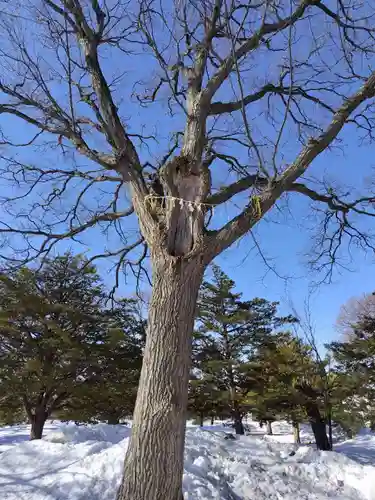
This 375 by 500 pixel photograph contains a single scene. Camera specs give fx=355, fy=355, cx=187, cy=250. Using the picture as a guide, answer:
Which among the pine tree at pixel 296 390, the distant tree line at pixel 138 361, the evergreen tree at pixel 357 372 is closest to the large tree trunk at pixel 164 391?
the distant tree line at pixel 138 361

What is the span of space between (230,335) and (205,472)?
30.3 feet

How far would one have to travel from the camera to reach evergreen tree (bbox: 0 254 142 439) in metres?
11.1

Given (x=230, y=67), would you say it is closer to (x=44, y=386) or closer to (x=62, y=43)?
(x=62, y=43)

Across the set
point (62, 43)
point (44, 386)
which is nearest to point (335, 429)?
point (44, 386)

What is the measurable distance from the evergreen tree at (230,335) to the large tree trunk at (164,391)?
34.9ft

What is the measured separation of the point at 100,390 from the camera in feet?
40.0

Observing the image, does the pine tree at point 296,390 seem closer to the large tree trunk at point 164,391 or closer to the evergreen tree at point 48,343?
the evergreen tree at point 48,343

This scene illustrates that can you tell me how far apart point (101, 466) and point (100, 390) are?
8.37 meters

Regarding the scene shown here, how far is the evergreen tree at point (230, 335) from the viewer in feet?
42.7

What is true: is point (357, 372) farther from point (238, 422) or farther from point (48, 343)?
point (48, 343)

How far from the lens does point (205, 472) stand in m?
4.73

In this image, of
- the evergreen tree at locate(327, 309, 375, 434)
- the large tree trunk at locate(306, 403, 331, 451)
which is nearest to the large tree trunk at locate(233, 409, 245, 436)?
the large tree trunk at locate(306, 403, 331, 451)

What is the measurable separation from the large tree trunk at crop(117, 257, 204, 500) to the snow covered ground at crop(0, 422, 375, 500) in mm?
2091

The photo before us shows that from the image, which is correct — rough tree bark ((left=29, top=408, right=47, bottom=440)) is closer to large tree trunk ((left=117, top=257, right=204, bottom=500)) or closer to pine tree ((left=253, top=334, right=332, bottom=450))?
pine tree ((left=253, top=334, right=332, bottom=450))
